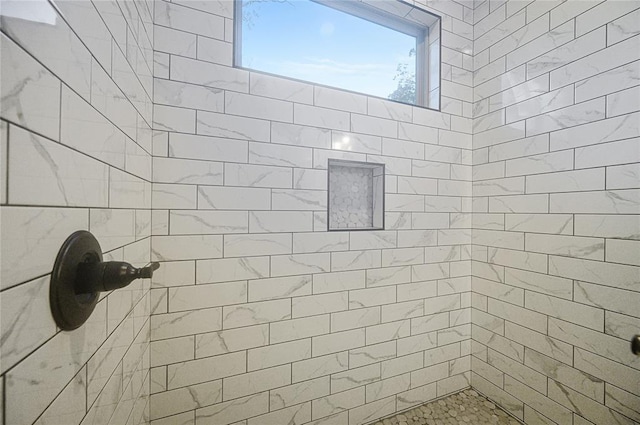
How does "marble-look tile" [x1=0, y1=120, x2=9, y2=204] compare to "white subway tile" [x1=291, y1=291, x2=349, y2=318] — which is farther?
"white subway tile" [x1=291, y1=291, x2=349, y2=318]

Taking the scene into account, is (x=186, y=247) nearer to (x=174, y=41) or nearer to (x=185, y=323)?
(x=185, y=323)

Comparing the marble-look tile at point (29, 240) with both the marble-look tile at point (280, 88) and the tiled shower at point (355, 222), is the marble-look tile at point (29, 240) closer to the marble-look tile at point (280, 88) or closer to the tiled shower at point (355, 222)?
the tiled shower at point (355, 222)

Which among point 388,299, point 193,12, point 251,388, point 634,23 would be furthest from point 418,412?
point 193,12

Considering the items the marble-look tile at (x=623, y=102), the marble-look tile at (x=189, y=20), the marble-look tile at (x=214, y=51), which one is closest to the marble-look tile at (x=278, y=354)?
the marble-look tile at (x=214, y=51)

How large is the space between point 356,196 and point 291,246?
464 millimetres

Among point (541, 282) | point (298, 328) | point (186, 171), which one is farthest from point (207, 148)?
point (541, 282)

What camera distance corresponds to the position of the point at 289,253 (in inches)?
44.6

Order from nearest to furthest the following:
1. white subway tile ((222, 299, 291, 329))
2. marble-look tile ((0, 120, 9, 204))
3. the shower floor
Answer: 1. marble-look tile ((0, 120, 9, 204))
2. white subway tile ((222, 299, 291, 329))
3. the shower floor

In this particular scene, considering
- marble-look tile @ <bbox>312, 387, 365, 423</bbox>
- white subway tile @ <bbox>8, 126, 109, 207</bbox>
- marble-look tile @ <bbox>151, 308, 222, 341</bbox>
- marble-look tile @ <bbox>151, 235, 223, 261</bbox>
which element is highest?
white subway tile @ <bbox>8, 126, 109, 207</bbox>

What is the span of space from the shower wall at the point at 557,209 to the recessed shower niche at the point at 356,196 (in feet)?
2.20

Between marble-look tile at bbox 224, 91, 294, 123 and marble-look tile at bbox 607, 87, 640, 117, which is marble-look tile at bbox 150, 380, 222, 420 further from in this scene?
marble-look tile at bbox 607, 87, 640, 117

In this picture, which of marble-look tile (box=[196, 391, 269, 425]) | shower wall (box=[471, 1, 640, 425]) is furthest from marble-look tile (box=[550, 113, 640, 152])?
marble-look tile (box=[196, 391, 269, 425])

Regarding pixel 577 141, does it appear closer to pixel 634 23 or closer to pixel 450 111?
pixel 634 23

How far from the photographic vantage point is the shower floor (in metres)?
1.29
